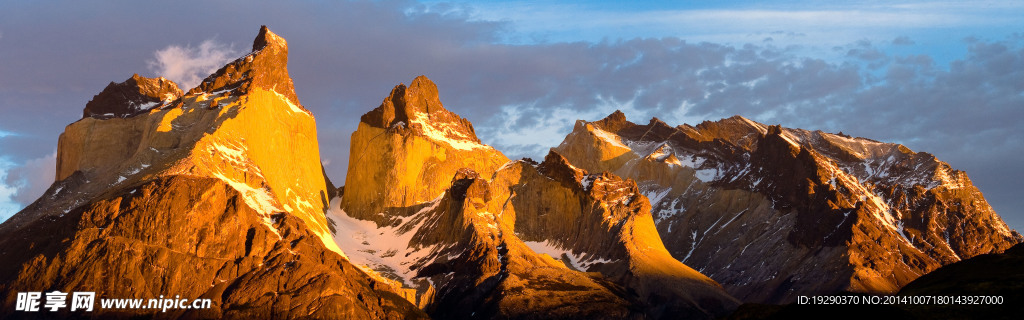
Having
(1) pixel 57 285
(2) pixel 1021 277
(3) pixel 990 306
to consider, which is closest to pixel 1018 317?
(3) pixel 990 306

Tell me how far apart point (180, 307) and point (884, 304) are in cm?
12765

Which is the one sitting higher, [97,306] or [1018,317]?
[97,306]

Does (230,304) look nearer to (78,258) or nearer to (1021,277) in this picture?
(78,258)

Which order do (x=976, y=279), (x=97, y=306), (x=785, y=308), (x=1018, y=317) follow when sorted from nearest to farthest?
(x=1018, y=317)
(x=785, y=308)
(x=976, y=279)
(x=97, y=306)

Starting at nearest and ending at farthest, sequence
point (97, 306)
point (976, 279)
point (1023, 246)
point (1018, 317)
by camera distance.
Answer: point (1018, 317)
point (976, 279)
point (1023, 246)
point (97, 306)

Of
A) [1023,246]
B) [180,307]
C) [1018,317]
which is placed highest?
[180,307]

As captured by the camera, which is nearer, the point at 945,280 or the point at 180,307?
the point at 945,280

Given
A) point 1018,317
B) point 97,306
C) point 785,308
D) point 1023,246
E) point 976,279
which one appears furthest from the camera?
point 97,306

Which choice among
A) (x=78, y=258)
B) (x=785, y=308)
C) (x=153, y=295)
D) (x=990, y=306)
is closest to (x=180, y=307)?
(x=153, y=295)

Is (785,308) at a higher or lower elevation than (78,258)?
lower

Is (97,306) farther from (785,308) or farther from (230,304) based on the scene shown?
(785,308)

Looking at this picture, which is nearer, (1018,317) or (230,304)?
(1018,317)

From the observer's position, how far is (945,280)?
372ft

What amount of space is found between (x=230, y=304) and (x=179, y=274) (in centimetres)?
1007
